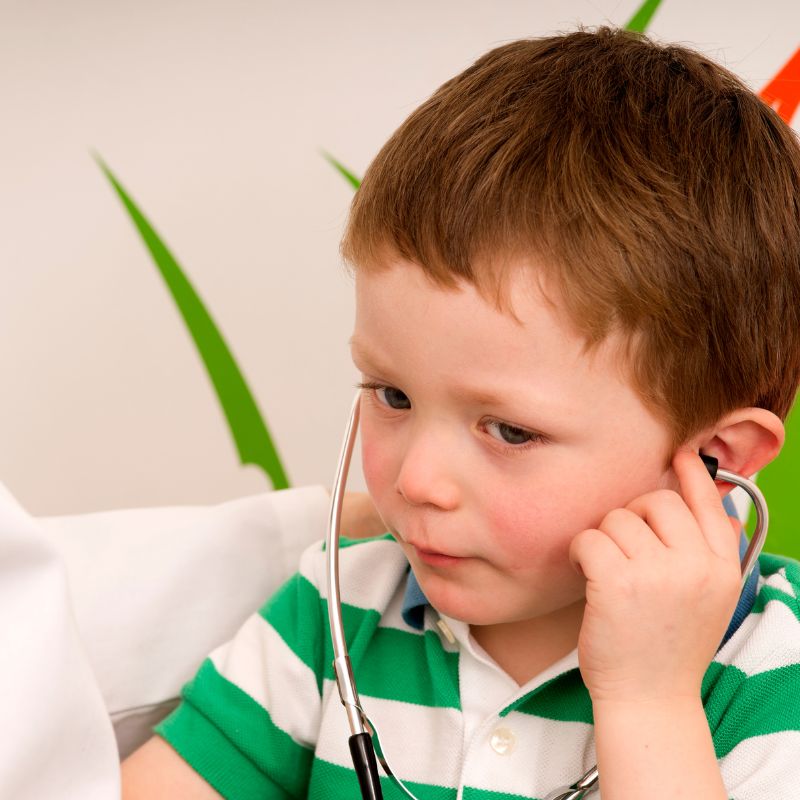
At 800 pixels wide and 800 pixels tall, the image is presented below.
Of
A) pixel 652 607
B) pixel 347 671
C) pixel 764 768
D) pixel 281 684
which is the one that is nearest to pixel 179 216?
pixel 281 684

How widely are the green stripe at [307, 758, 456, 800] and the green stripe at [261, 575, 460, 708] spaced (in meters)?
0.07

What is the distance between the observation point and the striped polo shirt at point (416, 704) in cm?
92

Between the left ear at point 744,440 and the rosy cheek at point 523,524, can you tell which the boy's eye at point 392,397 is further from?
the left ear at point 744,440

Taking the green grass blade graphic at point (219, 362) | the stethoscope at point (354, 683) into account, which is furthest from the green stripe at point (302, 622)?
the green grass blade graphic at point (219, 362)

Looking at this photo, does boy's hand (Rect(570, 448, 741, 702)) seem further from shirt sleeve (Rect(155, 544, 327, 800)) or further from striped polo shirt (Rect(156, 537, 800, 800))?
shirt sleeve (Rect(155, 544, 327, 800))

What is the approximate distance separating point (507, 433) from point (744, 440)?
22cm

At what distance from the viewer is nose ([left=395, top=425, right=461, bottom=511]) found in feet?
2.87

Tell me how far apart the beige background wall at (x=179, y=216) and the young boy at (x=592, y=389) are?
0.54 meters

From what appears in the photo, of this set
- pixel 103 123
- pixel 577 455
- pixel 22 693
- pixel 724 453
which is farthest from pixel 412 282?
pixel 103 123

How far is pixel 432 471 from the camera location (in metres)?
0.88

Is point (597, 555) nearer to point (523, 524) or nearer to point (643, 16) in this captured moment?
point (523, 524)

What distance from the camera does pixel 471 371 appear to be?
85 cm

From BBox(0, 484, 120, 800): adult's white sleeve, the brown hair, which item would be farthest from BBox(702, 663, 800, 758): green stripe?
BBox(0, 484, 120, 800): adult's white sleeve

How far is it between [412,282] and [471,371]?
0.08m
